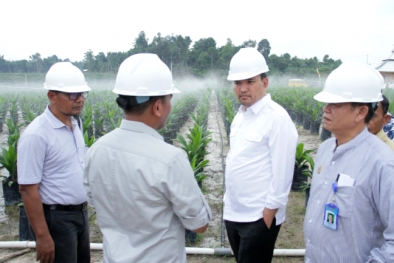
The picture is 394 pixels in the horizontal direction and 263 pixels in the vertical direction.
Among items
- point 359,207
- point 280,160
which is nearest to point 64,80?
point 280,160

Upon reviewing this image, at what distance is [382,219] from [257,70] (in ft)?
3.59

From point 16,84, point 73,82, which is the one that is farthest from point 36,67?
point 73,82

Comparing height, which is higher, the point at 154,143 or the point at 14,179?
the point at 154,143

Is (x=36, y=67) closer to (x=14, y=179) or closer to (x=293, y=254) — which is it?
(x=14, y=179)

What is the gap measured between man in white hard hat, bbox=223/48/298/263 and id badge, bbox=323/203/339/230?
43 cm

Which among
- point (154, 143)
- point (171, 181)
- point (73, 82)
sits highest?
point (73, 82)

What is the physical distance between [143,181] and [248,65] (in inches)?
43.9

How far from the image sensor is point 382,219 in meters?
1.24

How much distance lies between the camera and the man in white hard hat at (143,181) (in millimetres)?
1203

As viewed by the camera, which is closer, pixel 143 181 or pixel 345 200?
pixel 143 181

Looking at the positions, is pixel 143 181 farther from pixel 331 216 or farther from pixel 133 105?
pixel 331 216

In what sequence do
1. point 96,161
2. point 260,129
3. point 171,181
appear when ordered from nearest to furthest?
point 171,181 → point 96,161 → point 260,129

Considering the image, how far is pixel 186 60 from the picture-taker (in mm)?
36906

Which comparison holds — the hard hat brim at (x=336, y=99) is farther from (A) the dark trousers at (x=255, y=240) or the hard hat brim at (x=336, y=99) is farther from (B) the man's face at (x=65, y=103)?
(B) the man's face at (x=65, y=103)
